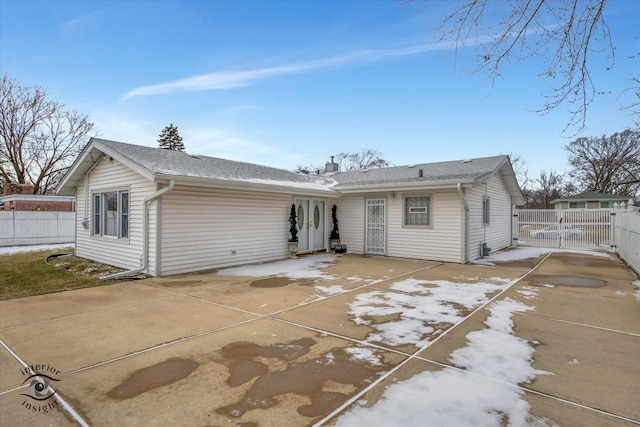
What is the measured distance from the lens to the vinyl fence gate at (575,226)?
47.5ft

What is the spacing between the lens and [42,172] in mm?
24156

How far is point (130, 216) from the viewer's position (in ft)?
28.2

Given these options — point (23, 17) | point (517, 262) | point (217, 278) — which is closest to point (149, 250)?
point (217, 278)

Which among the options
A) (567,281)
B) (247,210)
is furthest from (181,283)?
(567,281)

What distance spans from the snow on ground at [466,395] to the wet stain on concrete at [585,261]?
870cm

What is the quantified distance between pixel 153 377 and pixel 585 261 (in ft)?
42.1

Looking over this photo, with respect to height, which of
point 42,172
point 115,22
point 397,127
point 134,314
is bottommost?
point 134,314

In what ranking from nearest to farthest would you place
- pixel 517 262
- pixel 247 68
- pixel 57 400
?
1. pixel 57 400
2. pixel 517 262
3. pixel 247 68

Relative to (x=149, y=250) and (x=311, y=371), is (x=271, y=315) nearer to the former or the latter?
(x=311, y=371)

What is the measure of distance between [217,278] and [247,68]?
26.6ft

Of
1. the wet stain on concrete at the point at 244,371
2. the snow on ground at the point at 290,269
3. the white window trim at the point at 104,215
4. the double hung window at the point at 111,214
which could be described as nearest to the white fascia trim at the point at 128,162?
the white window trim at the point at 104,215

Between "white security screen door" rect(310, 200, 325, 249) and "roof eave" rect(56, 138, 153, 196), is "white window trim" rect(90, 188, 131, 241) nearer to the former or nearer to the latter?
"roof eave" rect(56, 138, 153, 196)

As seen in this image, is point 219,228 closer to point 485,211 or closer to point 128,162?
point 128,162

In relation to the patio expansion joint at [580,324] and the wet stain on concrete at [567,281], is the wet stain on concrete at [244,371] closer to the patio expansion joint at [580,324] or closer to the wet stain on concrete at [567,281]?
the patio expansion joint at [580,324]
